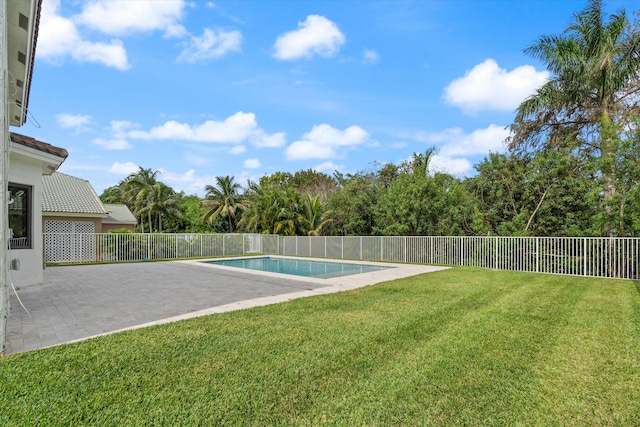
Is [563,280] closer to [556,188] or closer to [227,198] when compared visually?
[556,188]

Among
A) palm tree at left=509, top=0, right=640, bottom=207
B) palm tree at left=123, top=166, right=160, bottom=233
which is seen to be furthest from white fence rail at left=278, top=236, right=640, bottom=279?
palm tree at left=123, top=166, right=160, bottom=233

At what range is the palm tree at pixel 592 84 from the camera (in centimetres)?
1335

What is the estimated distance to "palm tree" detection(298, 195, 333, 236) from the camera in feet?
76.5

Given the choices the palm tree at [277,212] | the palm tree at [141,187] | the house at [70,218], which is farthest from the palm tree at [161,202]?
the palm tree at [277,212]

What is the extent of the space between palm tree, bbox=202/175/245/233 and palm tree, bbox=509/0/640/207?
22.0 meters

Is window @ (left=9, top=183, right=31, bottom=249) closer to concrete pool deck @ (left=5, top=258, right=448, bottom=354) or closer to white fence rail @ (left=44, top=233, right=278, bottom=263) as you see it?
concrete pool deck @ (left=5, top=258, right=448, bottom=354)

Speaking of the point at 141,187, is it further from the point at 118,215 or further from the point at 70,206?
the point at 70,206

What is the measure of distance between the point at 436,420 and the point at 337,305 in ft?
12.7

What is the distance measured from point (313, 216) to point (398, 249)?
325 inches

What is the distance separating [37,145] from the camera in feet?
24.8

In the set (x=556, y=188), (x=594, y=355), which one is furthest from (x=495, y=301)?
(x=556, y=188)

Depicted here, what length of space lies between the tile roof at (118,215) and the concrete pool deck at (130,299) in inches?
623

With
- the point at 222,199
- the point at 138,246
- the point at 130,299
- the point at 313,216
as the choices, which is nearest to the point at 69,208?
the point at 138,246

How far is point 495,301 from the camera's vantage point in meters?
6.82
